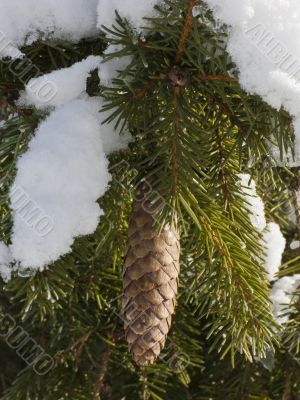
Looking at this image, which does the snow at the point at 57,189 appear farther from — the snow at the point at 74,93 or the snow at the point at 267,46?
the snow at the point at 267,46

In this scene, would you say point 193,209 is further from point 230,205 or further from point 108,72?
point 108,72

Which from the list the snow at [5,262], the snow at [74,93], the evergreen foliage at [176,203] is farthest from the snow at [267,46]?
the snow at [5,262]

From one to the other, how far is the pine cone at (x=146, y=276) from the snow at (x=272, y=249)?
31cm

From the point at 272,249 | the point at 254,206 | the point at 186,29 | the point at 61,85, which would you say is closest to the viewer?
the point at 186,29

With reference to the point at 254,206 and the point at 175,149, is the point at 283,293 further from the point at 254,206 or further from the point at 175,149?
the point at 175,149

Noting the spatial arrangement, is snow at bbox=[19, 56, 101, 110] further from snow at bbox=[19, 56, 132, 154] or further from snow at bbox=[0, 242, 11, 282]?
snow at bbox=[0, 242, 11, 282]

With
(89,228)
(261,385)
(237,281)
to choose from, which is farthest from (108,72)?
(261,385)

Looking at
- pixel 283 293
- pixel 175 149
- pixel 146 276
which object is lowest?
pixel 283 293

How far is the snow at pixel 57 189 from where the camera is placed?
740mm

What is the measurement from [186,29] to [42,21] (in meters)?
0.25

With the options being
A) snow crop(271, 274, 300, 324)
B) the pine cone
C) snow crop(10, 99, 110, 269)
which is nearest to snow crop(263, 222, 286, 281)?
snow crop(271, 274, 300, 324)

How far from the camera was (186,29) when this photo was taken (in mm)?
671

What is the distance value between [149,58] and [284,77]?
0.53ft

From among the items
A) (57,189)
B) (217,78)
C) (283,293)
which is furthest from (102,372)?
(217,78)
